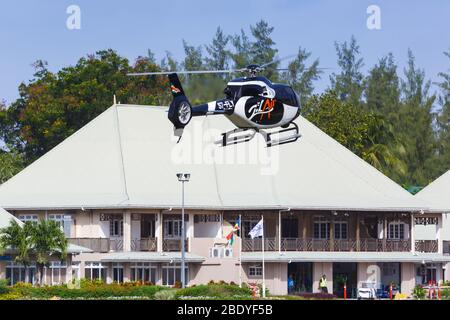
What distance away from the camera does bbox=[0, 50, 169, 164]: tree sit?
403 feet

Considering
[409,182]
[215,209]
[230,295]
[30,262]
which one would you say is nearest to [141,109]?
[215,209]

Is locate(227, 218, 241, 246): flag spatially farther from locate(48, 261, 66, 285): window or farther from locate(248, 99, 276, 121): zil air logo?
locate(248, 99, 276, 121): zil air logo

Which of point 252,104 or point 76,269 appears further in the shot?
point 76,269

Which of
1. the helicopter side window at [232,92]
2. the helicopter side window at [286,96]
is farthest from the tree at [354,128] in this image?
the helicopter side window at [232,92]

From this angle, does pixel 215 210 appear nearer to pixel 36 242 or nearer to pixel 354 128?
pixel 36 242

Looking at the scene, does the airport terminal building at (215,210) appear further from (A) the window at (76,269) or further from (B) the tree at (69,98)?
(B) the tree at (69,98)

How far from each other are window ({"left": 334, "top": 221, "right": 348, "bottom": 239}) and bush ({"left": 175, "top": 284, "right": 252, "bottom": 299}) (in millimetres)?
17557

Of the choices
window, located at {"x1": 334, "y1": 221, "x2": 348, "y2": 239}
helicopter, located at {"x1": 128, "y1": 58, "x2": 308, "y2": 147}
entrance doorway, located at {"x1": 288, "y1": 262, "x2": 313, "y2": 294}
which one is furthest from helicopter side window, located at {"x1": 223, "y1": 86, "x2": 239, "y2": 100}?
window, located at {"x1": 334, "y1": 221, "x2": 348, "y2": 239}

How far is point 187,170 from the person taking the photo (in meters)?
97.5

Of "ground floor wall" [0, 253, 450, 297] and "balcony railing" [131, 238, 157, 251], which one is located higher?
"balcony railing" [131, 238, 157, 251]

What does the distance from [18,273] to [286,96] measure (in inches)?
1346

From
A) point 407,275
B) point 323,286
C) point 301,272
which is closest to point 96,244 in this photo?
point 301,272

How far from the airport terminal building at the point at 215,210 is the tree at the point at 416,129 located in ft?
153

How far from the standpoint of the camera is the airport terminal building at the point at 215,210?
91312mm
